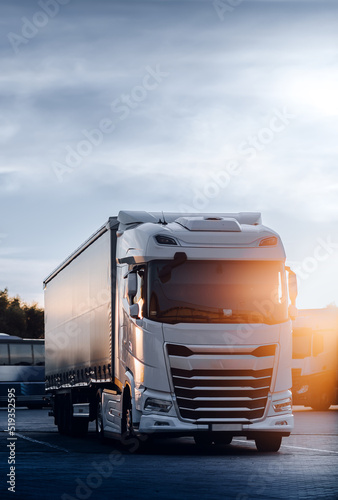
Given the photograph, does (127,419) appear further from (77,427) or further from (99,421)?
(77,427)

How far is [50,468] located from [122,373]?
11.0ft

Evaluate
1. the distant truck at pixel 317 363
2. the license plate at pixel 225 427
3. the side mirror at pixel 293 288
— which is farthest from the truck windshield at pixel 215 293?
the distant truck at pixel 317 363

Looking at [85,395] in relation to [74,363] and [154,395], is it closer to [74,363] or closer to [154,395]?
[74,363]

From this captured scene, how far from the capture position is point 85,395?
2098cm

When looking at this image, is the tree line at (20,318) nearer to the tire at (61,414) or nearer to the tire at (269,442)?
the tire at (61,414)

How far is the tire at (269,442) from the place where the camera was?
1680 cm

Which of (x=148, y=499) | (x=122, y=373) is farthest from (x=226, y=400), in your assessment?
(x=148, y=499)

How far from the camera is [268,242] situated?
53.8 feet

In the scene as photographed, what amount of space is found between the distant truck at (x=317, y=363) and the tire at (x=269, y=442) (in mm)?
20344

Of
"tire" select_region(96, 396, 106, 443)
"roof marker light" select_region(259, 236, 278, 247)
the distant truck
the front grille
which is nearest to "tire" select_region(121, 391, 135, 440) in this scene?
the front grille

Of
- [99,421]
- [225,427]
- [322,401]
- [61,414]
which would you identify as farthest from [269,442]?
[322,401]

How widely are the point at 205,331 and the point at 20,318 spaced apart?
92313 millimetres

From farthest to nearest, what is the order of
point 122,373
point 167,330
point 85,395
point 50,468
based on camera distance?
point 85,395, point 122,373, point 167,330, point 50,468

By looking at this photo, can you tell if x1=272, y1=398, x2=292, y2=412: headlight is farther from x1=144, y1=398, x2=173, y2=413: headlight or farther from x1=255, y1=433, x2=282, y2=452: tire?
x1=144, y1=398, x2=173, y2=413: headlight
